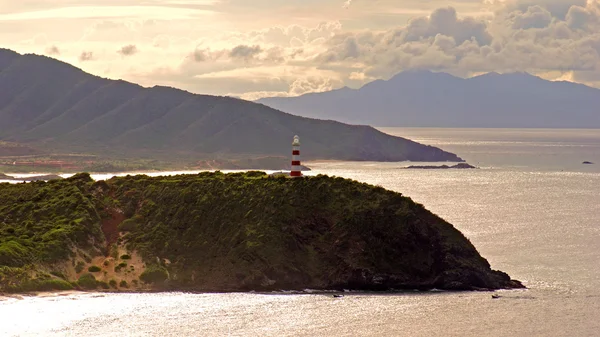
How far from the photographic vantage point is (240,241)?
270 feet

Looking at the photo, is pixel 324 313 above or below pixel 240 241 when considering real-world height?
below

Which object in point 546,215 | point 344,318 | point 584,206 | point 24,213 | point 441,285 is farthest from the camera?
point 584,206

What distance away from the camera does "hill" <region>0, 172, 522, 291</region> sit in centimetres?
7862

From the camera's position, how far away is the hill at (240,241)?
3095 inches

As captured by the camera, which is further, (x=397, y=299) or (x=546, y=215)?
(x=546, y=215)

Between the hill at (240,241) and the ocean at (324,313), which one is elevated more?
the hill at (240,241)

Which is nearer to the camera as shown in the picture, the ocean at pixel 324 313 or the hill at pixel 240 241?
the ocean at pixel 324 313

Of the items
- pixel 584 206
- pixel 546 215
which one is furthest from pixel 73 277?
pixel 584 206

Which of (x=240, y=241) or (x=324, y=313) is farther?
(x=240, y=241)

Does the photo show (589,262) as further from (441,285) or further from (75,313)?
(75,313)

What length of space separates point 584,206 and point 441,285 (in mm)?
96913

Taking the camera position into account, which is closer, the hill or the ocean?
the ocean

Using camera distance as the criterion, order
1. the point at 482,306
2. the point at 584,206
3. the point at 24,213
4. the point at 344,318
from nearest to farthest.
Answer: the point at 344,318 → the point at 482,306 → the point at 24,213 → the point at 584,206

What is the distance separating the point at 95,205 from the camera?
90125 millimetres
